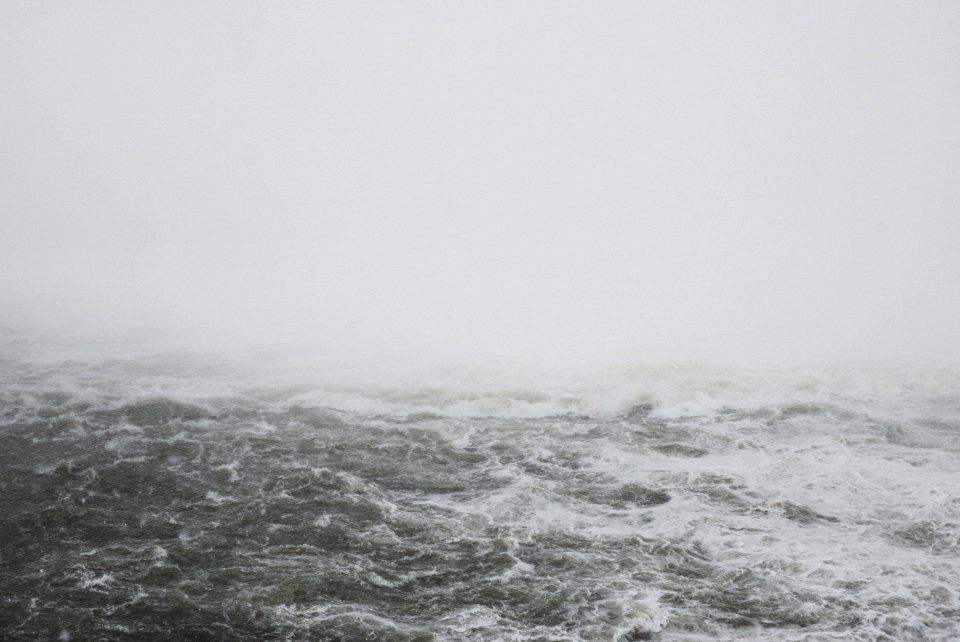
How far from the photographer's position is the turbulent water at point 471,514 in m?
6.58

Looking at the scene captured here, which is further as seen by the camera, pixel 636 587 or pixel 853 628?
pixel 636 587

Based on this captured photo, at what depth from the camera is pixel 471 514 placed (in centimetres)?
944

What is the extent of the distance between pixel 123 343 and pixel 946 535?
30034 millimetres

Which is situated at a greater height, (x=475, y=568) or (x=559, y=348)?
(x=559, y=348)

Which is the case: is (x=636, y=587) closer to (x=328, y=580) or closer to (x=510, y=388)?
(x=328, y=580)

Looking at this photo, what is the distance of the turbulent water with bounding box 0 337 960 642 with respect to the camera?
658cm

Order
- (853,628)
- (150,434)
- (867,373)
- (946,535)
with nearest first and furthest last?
(853,628) → (946,535) → (150,434) → (867,373)

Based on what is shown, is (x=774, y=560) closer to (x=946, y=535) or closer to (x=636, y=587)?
(x=636, y=587)

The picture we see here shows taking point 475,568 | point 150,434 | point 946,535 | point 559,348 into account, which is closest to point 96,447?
point 150,434

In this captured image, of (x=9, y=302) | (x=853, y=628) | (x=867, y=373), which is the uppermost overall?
(x=9, y=302)

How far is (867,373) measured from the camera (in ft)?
70.8

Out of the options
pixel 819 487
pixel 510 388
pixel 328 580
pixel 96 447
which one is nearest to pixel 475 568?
pixel 328 580

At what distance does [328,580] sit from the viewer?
730cm

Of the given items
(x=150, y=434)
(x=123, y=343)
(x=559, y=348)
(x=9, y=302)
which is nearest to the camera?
(x=150, y=434)
